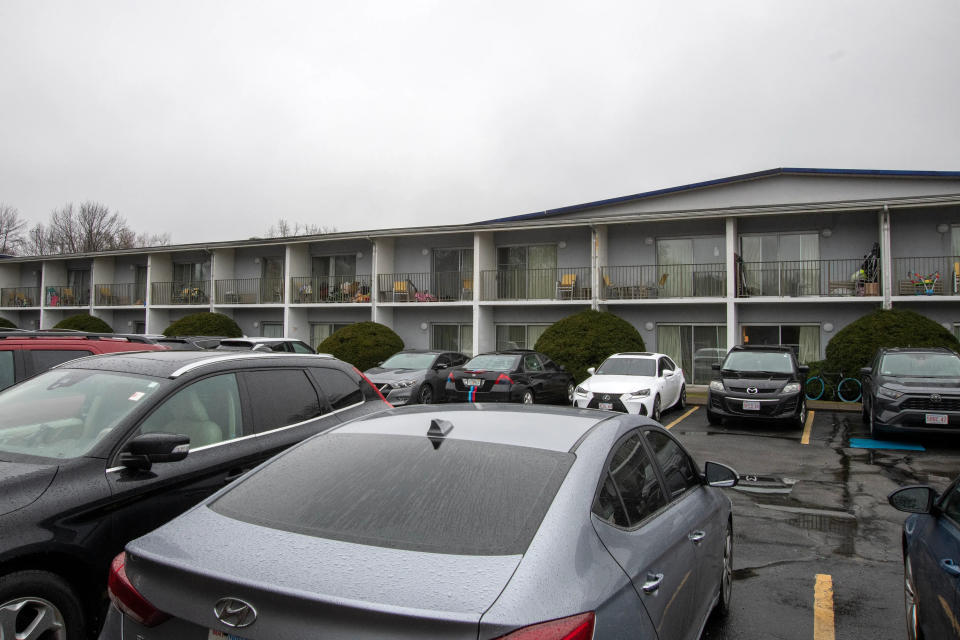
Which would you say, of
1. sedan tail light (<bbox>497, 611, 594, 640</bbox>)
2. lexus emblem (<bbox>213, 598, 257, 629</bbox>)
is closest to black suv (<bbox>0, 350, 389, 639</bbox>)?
lexus emblem (<bbox>213, 598, 257, 629</bbox>)

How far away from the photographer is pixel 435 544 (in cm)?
204

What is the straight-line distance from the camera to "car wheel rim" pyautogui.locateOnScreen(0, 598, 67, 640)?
2.69 meters

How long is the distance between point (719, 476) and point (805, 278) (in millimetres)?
18271

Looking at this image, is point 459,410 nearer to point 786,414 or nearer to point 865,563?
point 865,563

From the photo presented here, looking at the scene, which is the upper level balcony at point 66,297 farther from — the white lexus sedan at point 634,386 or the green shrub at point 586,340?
the white lexus sedan at point 634,386

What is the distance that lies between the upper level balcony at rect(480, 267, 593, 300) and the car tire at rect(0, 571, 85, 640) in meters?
19.8

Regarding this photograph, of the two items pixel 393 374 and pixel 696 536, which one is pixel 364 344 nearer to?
pixel 393 374

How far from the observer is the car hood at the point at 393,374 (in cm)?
1411

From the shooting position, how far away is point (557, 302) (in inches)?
849

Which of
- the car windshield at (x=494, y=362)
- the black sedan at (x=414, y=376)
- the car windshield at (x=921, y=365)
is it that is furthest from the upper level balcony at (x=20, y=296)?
the car windshield at (x=921, y=365)

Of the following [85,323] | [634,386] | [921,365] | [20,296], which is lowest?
[634,386]

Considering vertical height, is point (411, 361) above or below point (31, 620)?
above

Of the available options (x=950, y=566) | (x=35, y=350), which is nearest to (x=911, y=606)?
(x=950, y=566)

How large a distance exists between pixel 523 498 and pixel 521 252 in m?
22.1
